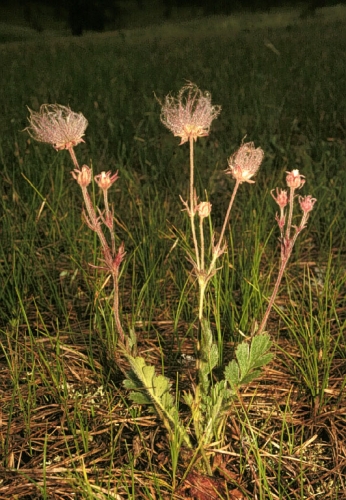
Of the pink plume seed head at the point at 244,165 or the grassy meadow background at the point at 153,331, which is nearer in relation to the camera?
the pink plume seed head at the point at 244,165

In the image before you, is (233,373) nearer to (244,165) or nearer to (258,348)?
(258,348)

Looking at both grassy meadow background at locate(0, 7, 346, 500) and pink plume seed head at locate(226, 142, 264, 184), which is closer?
pink plume seed head at locate(226, 142, 264, 184)

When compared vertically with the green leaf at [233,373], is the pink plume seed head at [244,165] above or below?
above

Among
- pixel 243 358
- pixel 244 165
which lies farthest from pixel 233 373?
pixel 244 165

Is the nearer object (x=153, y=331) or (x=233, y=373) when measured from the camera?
(x=233, y=373)

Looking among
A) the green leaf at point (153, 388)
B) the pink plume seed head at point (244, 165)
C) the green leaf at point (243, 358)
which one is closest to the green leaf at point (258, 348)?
the green leaf at point (243, 358)

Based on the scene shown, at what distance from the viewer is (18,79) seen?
698cm

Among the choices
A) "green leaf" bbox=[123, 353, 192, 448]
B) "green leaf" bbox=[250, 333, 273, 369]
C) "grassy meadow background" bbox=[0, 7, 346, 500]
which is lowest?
"grassy meadow background" bbox=[0, 7, 346, 500]

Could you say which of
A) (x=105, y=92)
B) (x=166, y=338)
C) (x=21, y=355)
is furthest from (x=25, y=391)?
(x=105, y=92)

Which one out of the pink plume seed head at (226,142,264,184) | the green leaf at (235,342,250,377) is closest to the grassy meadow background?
the green leaf at (235,342,250,377)

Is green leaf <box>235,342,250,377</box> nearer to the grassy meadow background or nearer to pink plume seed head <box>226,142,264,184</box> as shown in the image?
the grassy meadow background

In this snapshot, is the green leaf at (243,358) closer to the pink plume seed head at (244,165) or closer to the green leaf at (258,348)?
the green leaf at (258,348)

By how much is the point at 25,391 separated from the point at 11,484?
0.40 meters

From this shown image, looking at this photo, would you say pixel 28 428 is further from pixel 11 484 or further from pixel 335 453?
pixel 335 453
